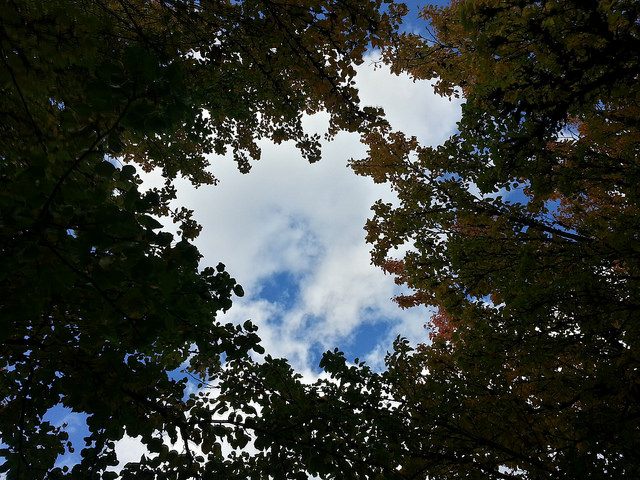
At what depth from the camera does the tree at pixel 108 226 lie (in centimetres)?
111

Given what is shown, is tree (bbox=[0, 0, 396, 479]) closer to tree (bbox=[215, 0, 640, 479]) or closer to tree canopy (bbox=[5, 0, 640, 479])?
tree canopy (bbox=[5, 0, 640, 479])

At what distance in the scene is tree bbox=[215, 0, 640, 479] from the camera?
274 cm

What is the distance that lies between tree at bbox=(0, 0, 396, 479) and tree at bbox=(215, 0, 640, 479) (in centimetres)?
74

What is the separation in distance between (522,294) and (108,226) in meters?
3.58

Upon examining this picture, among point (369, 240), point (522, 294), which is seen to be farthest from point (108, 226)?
point (369, 240)

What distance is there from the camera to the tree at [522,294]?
9.00 feet

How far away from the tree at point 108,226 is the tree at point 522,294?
0.74 m

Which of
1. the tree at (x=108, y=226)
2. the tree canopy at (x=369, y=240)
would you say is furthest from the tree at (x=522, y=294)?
the tree at (x=108, y=226)

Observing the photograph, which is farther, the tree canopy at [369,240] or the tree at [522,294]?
the tree at [522,294]

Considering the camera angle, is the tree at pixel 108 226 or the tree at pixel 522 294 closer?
the tree at pixel 108 226

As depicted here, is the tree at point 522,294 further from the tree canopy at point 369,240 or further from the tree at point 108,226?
the tree at point 108,226

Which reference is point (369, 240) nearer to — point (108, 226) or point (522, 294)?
point (522, 294)

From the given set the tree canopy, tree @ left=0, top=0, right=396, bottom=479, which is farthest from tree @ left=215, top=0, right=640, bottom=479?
tree @ left=0, top=0, right=396, bottom=479

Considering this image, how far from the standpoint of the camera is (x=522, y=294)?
335 cm
